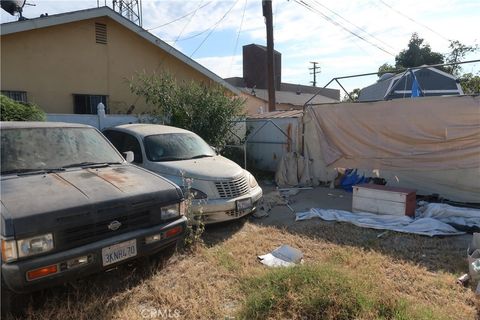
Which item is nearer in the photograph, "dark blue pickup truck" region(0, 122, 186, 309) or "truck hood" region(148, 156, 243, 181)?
"dark blue pickup truck" region(0, 122, 186, 309)

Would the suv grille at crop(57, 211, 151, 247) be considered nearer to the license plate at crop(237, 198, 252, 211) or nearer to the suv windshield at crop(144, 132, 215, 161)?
the license plate at crop(237, 198, 252, 211)

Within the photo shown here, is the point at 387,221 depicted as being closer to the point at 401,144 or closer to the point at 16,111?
the point at 401,144

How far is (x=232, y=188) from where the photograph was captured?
541cm

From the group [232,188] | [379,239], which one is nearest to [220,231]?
[232,188]

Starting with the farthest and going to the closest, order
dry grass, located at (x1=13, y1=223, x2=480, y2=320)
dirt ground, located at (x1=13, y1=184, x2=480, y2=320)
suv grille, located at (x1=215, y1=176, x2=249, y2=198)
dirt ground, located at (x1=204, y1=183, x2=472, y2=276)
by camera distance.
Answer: suv grille, located at (x1=215, y1=176, x2=249, y2=198) → dirt ground, located at (x1=204, y1=183, x2=472, y2=276) → dirt ground, located at (x1=13, y1=184, x2=480, y2=320) → dry grass, located at (x1=13, y1=223, x2=480, y2=320)

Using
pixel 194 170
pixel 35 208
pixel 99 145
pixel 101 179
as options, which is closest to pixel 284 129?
pixel 194 170

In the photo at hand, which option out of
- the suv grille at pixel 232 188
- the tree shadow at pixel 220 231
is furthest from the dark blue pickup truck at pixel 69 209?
the suv grille at pixel 232 188

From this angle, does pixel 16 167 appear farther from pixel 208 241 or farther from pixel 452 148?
pixel 452 148

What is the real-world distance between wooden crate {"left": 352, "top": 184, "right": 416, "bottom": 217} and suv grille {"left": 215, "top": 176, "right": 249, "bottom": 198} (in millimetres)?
2337

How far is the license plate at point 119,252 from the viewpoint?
3.04 meters

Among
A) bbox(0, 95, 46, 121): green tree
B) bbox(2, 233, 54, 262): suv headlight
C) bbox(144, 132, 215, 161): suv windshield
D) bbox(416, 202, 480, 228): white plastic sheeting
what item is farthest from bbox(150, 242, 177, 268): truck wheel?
bbox(416, 202, 480, 228): white plastic sheeting

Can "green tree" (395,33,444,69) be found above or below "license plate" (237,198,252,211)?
above

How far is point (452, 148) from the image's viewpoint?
22.6 ft

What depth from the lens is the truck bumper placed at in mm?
2600
